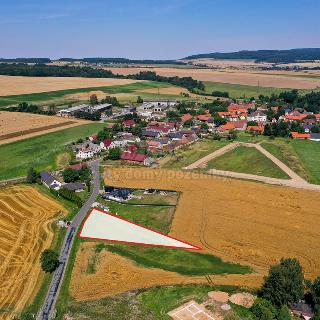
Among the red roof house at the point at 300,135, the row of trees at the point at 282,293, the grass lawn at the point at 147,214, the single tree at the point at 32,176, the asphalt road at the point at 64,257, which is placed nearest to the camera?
the row of trees at the point at 282,293

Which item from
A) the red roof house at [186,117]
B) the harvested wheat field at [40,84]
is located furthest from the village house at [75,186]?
the harvested wheat field at [40,84]

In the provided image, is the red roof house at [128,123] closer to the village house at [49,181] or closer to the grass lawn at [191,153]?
the grass lawn at [191,153]

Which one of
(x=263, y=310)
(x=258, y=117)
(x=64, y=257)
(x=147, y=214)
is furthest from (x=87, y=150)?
(x=258, y=117)

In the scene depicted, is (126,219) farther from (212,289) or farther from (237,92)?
(237,92)

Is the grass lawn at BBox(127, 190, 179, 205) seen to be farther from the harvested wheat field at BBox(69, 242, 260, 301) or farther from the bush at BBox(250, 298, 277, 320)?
the bush at BBox(250, 298, 277, 320)

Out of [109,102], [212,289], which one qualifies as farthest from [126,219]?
[109,102]

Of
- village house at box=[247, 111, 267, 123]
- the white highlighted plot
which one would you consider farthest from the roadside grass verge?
village house at box=[247, 111, 267, 123]

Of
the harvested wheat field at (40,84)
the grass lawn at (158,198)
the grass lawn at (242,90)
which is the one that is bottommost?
the grass lawn at (242,90)
